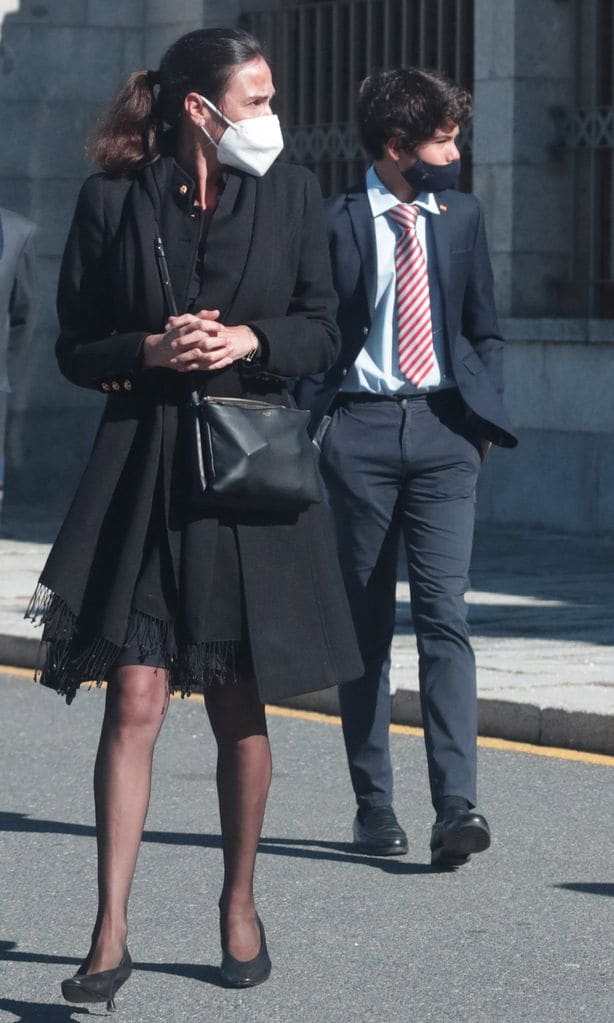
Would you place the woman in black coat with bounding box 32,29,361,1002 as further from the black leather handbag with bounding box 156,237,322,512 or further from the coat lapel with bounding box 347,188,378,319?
the coat lapel with bounding box 347,188,378,319

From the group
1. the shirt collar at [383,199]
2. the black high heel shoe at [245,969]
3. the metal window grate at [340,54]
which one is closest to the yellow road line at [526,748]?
the shirt collar at [383,199]

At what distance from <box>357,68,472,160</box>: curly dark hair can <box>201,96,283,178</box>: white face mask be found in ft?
4.50

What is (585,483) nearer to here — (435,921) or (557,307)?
(557,307)

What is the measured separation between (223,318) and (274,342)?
12 centimetres

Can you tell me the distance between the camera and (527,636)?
938 centimetres

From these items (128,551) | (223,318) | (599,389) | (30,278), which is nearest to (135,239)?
(223,318)

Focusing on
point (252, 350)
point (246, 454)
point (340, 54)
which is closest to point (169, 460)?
point (246, 454)

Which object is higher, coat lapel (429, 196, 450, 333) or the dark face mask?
the dark face mask

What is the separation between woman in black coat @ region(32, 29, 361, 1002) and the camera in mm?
4598

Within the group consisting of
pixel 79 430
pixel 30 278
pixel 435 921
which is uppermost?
pixel 30 278

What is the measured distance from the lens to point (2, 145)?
16.0 meters

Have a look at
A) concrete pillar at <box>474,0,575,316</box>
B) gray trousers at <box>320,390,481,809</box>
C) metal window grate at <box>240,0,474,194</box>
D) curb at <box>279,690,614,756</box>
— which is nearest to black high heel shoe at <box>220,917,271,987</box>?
gray trousers at <box>320,390,481,809</box>

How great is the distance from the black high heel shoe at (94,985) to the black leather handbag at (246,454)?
91 cm

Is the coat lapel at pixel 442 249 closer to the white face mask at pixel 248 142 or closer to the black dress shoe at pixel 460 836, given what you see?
the black dress shoe at pixel 460 836
